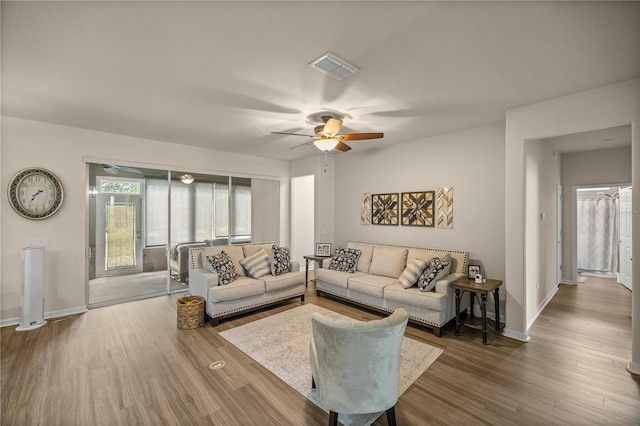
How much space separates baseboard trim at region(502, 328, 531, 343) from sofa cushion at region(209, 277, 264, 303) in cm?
334

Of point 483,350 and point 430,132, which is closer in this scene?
point 483,350

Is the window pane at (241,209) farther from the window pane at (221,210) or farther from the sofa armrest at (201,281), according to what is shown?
the sofa armrest at (201,281)

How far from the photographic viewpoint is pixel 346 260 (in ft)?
16.0

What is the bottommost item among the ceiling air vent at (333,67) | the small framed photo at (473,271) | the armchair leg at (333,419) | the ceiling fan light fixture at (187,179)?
the armchair leg at (333,419)

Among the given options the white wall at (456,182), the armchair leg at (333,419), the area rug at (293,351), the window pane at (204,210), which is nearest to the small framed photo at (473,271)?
the white wall at (456,182)

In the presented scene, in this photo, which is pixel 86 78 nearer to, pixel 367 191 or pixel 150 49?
pixel 150 49

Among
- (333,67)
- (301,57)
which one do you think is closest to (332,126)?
(333,67)

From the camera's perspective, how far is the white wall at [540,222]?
3498mm

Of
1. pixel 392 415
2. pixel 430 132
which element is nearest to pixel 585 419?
pixel 392 415

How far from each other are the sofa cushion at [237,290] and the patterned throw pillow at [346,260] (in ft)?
4.74

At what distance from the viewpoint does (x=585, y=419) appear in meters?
2.00

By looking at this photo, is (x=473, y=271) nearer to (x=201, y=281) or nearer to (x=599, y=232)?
(x=201, y=281)

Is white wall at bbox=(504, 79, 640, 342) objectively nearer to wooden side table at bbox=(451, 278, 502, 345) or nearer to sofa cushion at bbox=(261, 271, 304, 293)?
wooden side table at bbox=(451, 278, 502, 345)

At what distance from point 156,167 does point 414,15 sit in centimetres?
479
